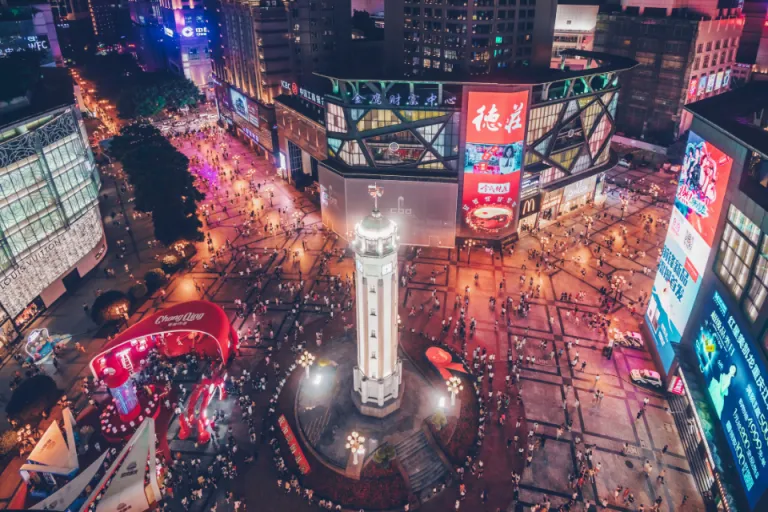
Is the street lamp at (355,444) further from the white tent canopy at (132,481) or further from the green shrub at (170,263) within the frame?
the green shrub at (170,263)

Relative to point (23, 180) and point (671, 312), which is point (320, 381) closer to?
point (671, 312)

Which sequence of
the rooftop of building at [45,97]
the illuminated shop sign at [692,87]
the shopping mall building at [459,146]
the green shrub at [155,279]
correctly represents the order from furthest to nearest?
the illuminated shop sign at [692,87] → the shopping mall building at [459,146] → the green shrub at [155,279] → the rooftop of building at [45,97]

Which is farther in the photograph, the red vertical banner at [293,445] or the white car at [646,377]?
the white car at [646,377]

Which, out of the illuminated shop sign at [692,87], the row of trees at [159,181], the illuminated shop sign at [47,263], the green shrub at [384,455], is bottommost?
the green shrub at [384,455]

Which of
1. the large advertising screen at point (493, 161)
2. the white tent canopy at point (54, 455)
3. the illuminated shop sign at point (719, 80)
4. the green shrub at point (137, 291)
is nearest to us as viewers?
the white tent canopy at point (54, 455)

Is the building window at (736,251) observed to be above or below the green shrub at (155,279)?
above

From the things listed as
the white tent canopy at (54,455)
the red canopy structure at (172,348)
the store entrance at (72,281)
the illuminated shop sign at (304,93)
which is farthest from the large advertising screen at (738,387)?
the store entrance at (72,281)

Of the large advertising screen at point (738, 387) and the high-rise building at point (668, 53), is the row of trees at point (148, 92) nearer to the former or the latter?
the high-rise building at point (668, 53)
